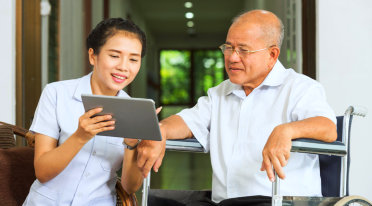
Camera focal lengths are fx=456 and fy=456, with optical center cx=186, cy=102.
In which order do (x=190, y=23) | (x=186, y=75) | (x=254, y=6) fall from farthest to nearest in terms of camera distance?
1. (x=186, y=75)
2. (x=190, y=23)
3. (x=254, y=6)

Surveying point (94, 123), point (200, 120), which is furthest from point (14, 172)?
point (200, 120)

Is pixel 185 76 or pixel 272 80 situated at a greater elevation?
pixel 272 80

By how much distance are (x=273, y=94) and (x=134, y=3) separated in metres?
8.16

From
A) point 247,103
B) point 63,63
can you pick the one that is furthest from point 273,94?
point 63,63

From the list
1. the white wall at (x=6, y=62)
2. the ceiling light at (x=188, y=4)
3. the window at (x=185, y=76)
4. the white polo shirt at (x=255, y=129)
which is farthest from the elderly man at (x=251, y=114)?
the window at (x=185, y=76)

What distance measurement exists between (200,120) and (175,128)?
0.44ft

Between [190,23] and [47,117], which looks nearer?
[47,117]

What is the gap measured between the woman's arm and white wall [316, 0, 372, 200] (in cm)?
169

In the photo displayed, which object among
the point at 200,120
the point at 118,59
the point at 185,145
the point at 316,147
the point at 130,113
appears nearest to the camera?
the point at 130,113

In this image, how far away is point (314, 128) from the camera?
4.59ft

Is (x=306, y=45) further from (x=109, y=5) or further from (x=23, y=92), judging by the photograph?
(x=109, y=5)

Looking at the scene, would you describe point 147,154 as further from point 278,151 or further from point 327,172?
point 327,172

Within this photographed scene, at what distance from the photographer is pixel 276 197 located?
52.1 inches

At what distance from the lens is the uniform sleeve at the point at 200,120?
68.7 inches
